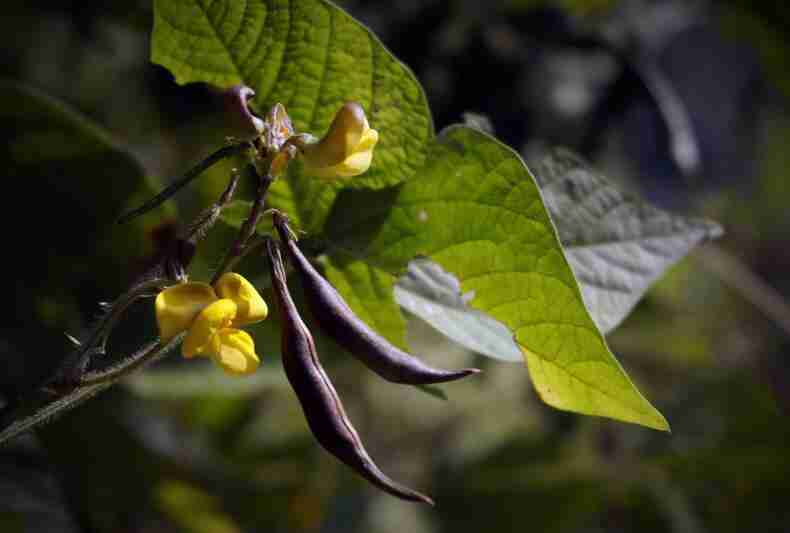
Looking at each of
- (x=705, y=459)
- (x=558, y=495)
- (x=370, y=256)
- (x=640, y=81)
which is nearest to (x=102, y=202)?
(x=370, y=256)

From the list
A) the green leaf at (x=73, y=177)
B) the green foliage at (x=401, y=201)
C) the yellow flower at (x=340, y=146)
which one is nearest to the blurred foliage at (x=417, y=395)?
the green leaf at (x=73, y=177)

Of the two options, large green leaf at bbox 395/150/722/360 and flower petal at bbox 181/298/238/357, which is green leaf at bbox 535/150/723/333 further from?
flower petal at bbox 181/298/238/357

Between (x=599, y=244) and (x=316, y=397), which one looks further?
(x=599, y=244)

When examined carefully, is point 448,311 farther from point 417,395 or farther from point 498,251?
point 417,395

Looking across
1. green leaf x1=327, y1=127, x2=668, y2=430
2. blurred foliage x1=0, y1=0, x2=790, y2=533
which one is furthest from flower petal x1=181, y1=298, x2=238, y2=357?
blurred foliage x1=0, y1=0, x2=790, y2=533

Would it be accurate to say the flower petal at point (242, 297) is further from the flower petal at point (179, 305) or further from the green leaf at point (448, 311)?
the green leaf at point (448, 311)

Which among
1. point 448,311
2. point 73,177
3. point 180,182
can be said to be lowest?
point 73,177

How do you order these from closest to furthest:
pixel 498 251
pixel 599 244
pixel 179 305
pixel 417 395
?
pixel 179 305 → pixel 498 251 → pixel 599 244 → pixel 417 395

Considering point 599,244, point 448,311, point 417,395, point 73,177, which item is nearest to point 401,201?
point 448,311
